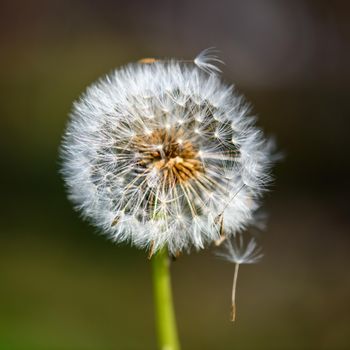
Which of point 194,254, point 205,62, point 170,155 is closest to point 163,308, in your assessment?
point 170,155

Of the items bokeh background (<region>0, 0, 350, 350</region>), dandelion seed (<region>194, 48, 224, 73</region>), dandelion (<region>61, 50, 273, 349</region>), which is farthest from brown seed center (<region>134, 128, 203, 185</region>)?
bokeh background (<region>0, 0, 350, 350</region>)

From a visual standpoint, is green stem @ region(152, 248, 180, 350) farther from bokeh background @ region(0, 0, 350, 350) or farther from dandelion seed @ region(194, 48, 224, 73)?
bokeh background @ region(0, 0, 350, 350)

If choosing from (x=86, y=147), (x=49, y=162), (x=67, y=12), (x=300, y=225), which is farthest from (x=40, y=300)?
(x=67, y=12)

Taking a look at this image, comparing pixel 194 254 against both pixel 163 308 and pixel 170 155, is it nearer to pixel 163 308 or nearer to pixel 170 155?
pixel 170 155

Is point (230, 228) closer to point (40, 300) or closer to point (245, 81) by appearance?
point (40, 300)

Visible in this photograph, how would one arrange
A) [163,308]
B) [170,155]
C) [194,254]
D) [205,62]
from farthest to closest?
[194,254] < [205,62] < [170,155] < [163,308]

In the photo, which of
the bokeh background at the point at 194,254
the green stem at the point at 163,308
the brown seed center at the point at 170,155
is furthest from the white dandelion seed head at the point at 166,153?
the bokeh background at the point at 194,254

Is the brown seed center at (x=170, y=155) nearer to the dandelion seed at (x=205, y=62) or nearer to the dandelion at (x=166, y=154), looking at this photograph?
the dandelion at (x=166, y=154)
